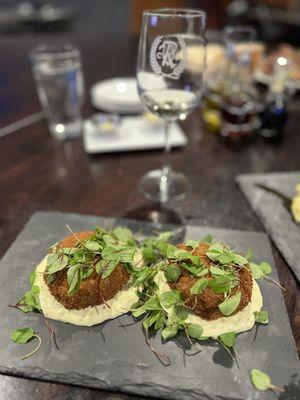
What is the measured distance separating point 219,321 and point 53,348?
31 centimetres

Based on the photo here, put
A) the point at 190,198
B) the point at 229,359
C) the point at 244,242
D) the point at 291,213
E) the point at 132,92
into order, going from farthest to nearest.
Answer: the point at 132,92 → the point at 190,198 → the point at 291,213 → the point at 244,242 → the point at 229,359

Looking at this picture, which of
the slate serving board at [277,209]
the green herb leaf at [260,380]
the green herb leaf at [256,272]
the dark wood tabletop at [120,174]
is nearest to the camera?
the green herb leaf at [260,380]

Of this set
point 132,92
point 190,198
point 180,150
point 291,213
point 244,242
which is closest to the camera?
point 244,242

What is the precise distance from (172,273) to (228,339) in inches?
6.4

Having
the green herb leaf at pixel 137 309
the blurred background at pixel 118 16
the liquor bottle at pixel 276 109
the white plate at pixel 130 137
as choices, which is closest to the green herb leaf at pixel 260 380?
the green herb leaf at pixel 137 309

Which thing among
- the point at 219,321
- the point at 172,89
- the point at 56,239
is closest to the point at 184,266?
the point at 219,321

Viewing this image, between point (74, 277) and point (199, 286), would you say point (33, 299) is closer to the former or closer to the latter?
point (74, 277)

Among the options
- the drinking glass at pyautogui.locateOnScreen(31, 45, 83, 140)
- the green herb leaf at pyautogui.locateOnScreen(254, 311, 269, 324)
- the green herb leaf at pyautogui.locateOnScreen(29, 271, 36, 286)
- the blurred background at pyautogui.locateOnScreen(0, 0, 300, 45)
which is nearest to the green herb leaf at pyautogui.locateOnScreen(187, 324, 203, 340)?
the green herb leaf at pyautogui.locateOnScreen(254, 311, 269, 324)

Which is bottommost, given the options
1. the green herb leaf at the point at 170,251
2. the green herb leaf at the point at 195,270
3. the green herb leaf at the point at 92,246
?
the green herb leaf at the point at 170,251

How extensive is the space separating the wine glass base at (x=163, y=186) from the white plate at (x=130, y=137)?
7.0 inches

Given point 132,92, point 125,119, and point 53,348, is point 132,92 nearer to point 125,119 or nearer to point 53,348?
point 125,119

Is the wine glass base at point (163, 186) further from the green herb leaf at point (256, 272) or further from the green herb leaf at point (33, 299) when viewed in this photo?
the green herb leaf at point (33, 299)

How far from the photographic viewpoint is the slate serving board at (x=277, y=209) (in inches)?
38.3

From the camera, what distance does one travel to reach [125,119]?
1.66 m
